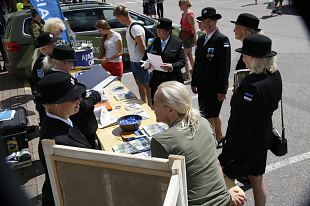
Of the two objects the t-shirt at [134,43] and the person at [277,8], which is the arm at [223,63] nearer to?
the t-shirt at [134,43]

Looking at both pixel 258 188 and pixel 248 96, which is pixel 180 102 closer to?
pixel 248 96

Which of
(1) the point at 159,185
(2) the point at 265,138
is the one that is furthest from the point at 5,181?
(2) the point at 265,138

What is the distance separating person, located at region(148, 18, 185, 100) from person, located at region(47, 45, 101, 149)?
1.34m

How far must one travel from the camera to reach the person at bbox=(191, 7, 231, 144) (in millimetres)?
4598

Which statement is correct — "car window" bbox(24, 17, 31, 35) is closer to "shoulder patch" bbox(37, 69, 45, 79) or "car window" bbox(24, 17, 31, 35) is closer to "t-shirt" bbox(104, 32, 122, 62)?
"t-shirt" bbox(104, 32, 122, 62)

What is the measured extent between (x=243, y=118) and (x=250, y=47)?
657 mm

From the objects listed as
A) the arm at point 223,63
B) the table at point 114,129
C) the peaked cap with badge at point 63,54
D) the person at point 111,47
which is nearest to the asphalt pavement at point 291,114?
the arm at point 223,63

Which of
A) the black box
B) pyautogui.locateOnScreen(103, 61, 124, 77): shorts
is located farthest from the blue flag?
the black box

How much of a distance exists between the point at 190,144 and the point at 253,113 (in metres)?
0.92

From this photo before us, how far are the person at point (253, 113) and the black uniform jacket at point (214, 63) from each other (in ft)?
4.17

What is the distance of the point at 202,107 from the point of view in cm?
504

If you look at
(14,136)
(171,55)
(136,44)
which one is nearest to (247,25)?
(171,55)

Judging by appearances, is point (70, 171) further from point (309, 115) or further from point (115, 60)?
point (309, 115)

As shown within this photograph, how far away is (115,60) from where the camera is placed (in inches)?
249
